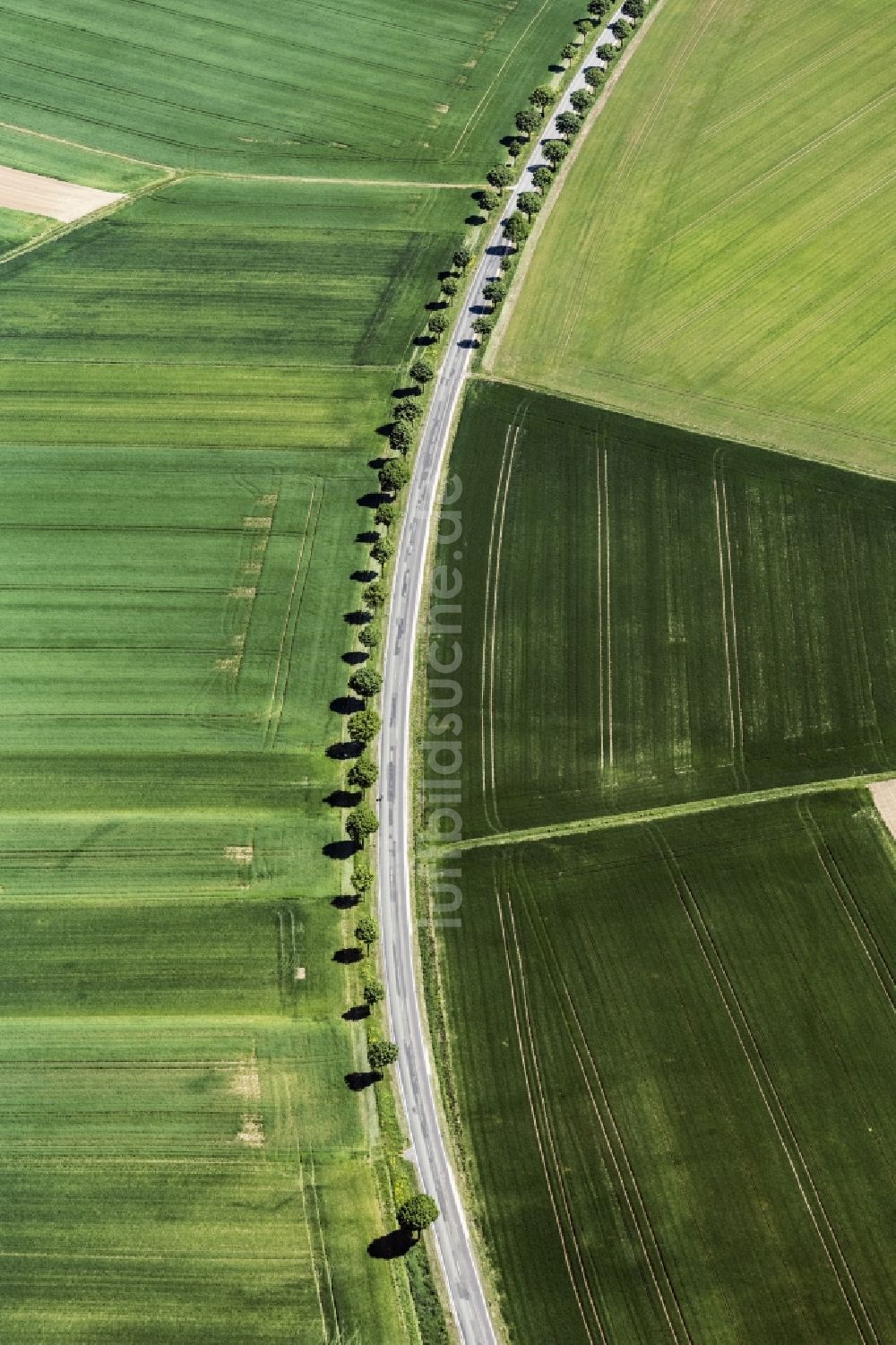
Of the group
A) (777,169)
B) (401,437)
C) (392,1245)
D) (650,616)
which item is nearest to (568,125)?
(777,169)

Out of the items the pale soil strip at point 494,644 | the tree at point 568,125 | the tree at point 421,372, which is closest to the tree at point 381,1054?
the pale soil strip at point 494,644

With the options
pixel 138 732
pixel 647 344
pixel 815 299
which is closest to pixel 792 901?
pixel 138 732

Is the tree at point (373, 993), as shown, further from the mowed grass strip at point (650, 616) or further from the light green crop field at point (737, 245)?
the light green crop field at point (737, 245)

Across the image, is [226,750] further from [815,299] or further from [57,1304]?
[815,299]

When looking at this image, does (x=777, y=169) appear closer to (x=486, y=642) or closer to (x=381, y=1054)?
(x=486, y=642)

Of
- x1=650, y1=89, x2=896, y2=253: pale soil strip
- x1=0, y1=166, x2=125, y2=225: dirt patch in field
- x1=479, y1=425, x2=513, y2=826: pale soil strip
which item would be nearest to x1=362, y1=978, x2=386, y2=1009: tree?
x1=479, y1=425, x2=513, y2=826: pale soil strip

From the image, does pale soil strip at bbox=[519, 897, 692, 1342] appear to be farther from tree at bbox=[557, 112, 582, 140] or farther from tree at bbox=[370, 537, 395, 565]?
tree at bbox=[557, 112, 582, 140]

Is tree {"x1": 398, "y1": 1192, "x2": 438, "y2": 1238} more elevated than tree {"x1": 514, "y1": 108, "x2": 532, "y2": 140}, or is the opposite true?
tree {"x1": 514, "y1": 108, "x2": 532, "y2": 140}
